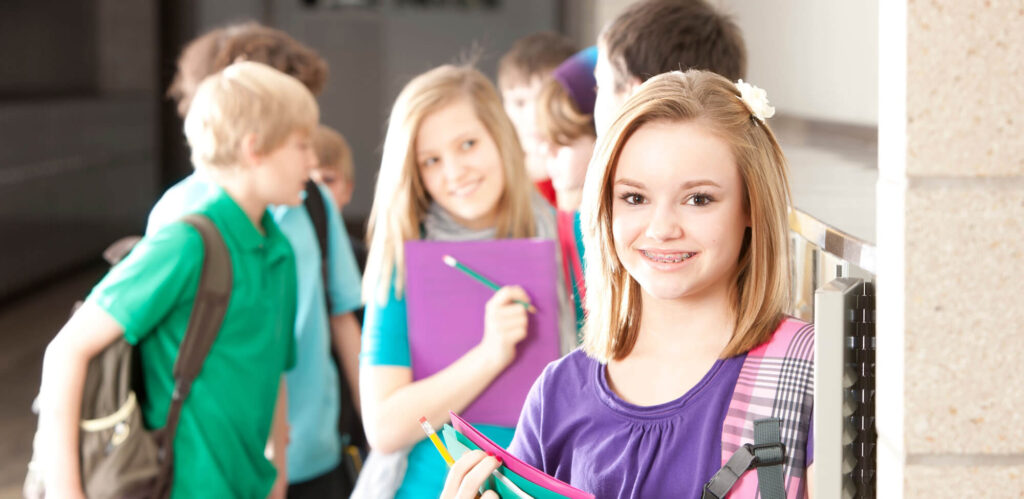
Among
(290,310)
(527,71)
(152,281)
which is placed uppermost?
(527,71)

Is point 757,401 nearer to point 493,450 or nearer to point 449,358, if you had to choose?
point 493,450

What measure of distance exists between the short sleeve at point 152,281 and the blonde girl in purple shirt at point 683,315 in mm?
1124

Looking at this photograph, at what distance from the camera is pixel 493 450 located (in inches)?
41.5

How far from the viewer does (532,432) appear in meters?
1.23

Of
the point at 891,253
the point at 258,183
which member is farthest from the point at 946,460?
the point at 258,183

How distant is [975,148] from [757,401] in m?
0.33

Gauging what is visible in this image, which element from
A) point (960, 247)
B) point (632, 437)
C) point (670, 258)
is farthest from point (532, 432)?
point (960, 247)

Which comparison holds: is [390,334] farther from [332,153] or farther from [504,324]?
[332,153]

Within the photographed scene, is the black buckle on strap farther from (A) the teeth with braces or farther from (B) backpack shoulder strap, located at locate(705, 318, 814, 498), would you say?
(A) the teeth with braces

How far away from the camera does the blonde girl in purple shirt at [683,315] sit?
1093 mm

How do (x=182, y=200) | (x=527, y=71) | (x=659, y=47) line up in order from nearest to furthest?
(x=659, y=47) → (x=182, y=200) → (x=527, y=71)

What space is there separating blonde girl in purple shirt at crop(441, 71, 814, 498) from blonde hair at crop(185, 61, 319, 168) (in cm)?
146

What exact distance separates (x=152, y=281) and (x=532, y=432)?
3.75 ft

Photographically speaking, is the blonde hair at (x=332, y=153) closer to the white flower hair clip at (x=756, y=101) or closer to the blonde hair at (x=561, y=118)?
the blonde hair at (x=561, y=118)
